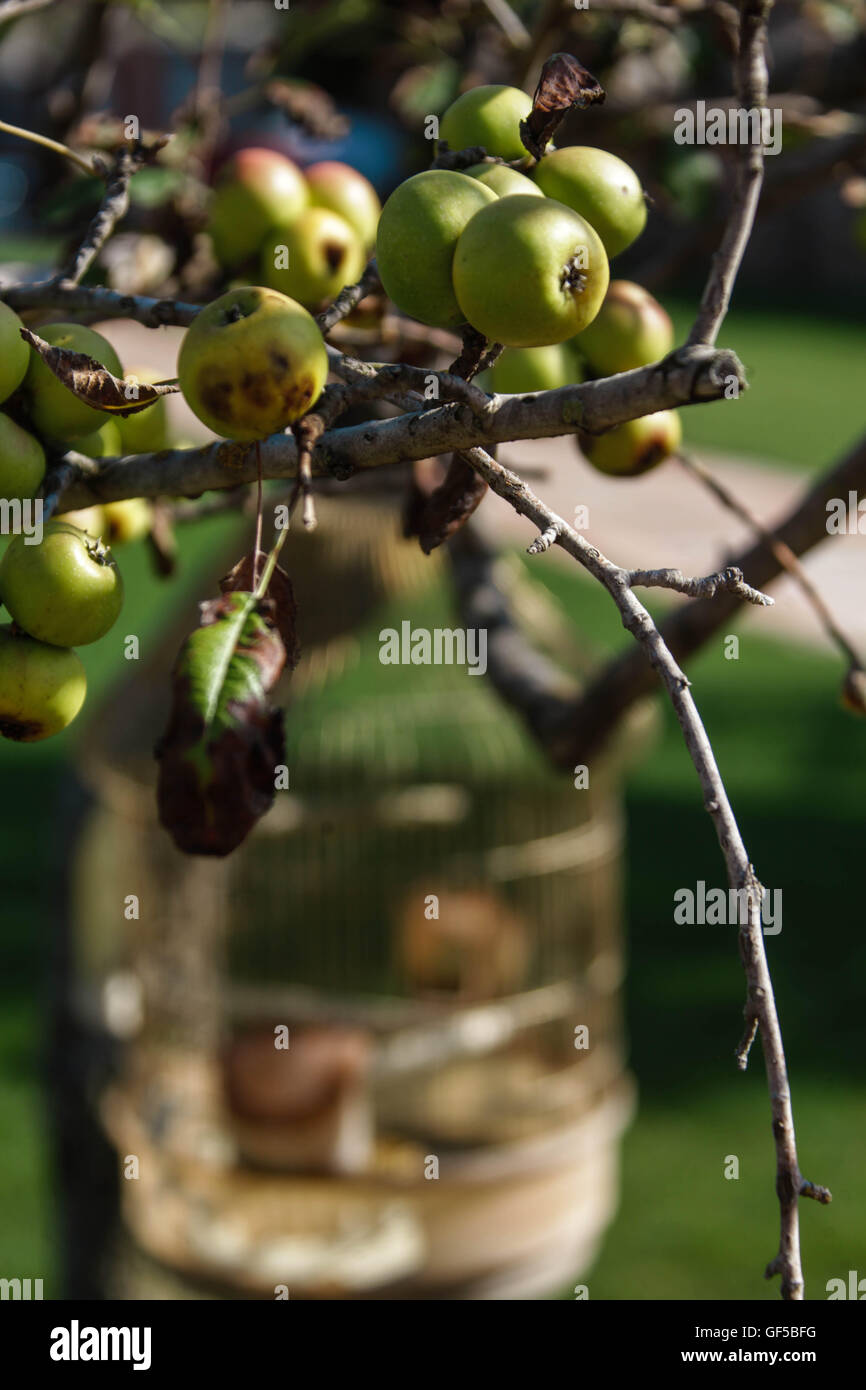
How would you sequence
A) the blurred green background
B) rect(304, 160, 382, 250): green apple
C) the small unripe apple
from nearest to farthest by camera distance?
the small unripe apple
rect(304, 160, 382, 250): green apple
the blurred green background

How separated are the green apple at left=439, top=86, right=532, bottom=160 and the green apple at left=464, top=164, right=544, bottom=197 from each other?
4 centimetres

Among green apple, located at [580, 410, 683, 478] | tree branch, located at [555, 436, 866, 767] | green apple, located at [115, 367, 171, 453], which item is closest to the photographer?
green apple, located at [115, 367, 171, 453]

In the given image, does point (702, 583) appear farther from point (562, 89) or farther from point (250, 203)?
point (250, 203)

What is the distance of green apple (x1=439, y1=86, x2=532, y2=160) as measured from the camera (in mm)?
664

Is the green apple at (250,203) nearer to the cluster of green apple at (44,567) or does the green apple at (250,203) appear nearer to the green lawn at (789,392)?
the cluster of green apple at (44,567)

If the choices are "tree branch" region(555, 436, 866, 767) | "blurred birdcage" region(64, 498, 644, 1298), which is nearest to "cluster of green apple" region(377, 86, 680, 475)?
"tree branch" region(555, 436, 866, 767)

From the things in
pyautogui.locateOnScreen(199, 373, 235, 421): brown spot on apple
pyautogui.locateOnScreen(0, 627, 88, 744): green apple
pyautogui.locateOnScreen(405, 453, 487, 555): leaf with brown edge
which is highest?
pyautogui.locateOnScreen(405, 453, 487, 555): leaf with brown edge

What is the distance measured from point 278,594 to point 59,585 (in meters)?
0.09

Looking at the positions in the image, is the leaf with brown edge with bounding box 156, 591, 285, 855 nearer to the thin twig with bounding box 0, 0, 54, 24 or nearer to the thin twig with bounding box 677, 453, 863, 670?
the thin twig with bounding box 677, 453, 863, 670

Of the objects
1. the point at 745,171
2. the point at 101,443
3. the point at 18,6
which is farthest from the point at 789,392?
the point at 101,443

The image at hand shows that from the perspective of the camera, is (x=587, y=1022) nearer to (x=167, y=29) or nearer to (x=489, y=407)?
(x=167, y=29)

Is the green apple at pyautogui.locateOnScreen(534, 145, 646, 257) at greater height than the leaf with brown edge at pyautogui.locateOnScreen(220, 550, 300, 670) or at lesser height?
greater

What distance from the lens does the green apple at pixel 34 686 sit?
0.61 metres

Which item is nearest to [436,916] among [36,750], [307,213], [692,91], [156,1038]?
[156,1038]
